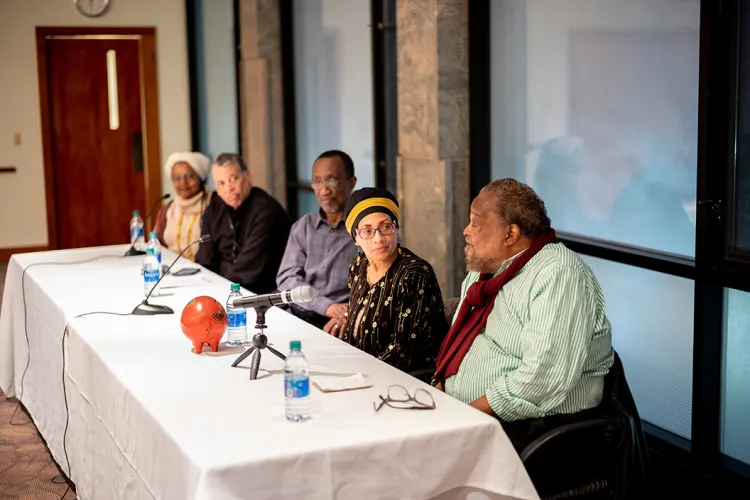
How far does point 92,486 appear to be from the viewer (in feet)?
10.7

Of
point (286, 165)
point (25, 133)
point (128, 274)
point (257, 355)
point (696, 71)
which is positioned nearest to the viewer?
point (257, 355)

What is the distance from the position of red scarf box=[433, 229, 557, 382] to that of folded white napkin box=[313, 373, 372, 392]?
0.39 meters

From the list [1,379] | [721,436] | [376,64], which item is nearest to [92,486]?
[1,379]

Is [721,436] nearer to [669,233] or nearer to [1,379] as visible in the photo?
[669,233]

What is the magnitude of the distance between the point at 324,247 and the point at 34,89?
557cm

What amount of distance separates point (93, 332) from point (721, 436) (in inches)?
87.4

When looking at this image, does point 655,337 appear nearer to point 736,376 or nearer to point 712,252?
point 736,376

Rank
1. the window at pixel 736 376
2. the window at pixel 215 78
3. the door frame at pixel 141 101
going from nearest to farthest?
the window at pixel 736 376 → the window at pixel 215 78 → the door frame at pixel 141 101

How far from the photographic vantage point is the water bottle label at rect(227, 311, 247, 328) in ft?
10.4

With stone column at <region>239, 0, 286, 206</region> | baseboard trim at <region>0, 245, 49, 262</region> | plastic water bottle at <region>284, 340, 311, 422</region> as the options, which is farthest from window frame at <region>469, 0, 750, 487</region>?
baseboard trim at <region>0, 245, 49, 262</region>

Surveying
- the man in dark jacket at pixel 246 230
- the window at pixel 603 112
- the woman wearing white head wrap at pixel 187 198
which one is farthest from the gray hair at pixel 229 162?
the window at pixel 603 112

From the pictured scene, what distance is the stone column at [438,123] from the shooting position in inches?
190

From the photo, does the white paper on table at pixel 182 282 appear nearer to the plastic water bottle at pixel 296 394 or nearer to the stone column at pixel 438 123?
the stone column at pixel 438 123

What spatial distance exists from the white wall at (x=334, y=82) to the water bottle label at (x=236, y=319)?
9.82 ft
